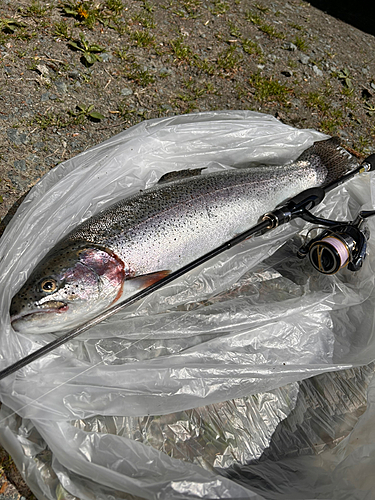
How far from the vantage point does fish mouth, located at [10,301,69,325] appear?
5.99 ft

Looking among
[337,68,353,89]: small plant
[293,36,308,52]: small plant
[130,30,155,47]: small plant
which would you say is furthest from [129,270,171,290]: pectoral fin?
[293,36,308,52]: small plant

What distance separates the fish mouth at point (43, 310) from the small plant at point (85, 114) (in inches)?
66.8

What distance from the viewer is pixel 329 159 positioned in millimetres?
2729

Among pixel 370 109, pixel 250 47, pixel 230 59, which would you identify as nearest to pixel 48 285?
pixel 230 59

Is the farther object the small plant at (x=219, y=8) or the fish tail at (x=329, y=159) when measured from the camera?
the small plant at (x=219, y=8)

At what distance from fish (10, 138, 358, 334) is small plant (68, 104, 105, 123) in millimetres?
948

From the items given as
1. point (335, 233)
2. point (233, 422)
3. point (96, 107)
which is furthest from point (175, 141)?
point (233, 422)

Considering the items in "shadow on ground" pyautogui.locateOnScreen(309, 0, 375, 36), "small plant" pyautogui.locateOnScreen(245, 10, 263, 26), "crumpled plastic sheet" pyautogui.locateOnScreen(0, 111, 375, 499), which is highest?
"shadow on ground" pyautogui.locateOnScreen(309, 0, 375, 36)

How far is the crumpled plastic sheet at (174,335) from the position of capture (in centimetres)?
168

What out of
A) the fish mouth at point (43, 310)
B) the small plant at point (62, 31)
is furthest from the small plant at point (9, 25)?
the fish mouth at point (43, 310)

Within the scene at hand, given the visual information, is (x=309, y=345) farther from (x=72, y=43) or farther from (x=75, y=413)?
(x=72, y=43)

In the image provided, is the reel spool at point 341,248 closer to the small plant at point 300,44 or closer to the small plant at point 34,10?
the small plant at point 300,44

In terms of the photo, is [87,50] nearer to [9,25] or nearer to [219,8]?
[9,25]

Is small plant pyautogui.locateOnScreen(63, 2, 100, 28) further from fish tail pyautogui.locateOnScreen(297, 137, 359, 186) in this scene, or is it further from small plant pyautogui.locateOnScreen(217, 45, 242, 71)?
fish tail pyautogui.locateOnScreen(297, 137, 359, 186)
